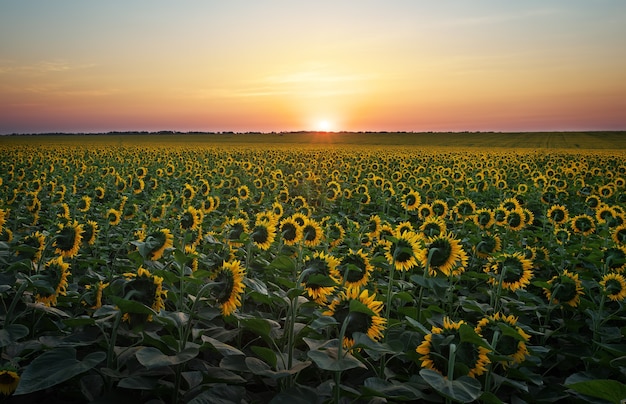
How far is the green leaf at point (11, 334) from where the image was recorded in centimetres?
254

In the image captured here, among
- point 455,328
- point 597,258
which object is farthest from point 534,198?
point 455,328

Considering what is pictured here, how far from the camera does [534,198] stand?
13.0m

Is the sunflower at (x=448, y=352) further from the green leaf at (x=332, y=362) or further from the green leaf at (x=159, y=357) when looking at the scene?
the green leaf at (x=159, y=357)

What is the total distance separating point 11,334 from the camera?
2.61 m

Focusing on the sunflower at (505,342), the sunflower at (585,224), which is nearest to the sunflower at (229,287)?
the sunflower at (505,342)

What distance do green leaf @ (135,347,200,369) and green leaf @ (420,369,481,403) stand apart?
3.85 feet

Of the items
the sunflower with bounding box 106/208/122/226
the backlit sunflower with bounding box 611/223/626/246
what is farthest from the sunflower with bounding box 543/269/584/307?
the sunflower with bounding box 106/208/122/226

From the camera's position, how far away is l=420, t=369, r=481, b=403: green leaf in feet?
6.55

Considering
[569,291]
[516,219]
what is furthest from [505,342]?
[516,219]

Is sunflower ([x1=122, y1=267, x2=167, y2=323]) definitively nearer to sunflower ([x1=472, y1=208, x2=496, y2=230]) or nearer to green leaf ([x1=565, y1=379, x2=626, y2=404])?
green leaf ([x1=565, y1=379, x2=626, y2=404])

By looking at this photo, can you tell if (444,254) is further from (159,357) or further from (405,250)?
(159,357)

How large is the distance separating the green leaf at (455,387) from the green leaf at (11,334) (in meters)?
2.19

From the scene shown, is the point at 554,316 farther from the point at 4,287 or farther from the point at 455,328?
the point at 4,287

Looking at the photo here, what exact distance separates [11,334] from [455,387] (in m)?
2.40
